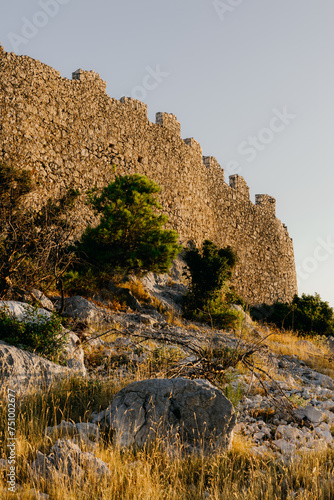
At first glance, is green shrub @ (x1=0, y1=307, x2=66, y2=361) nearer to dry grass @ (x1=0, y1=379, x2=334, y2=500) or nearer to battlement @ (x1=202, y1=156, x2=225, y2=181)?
dry grass @ (x1=0, y1=379, x2=334, y2=500)

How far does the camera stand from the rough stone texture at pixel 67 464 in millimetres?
2516

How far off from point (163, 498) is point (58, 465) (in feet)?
2.25

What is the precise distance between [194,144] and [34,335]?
16428mm

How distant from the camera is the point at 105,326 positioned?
7.64 metres

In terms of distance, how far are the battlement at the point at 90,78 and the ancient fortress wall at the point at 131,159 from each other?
4 cm

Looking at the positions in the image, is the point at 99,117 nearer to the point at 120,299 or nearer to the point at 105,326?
the point at 120,299

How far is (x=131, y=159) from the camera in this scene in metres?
15.9

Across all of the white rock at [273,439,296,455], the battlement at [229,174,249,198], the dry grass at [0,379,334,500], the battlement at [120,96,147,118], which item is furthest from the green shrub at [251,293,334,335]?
the dry grass at [0,379,334,500]

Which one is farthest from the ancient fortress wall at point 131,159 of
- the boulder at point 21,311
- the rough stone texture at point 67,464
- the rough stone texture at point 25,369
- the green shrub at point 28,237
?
the rough stone texture at point 67,464

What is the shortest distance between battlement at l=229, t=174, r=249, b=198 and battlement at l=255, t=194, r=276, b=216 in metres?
1.38

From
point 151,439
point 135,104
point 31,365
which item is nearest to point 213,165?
point 135,104

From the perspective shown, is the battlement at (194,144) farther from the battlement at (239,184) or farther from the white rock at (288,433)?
the white rock at (288,433)

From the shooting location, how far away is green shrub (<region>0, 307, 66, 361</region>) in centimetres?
505

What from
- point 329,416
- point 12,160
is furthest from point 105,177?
point 329,416
